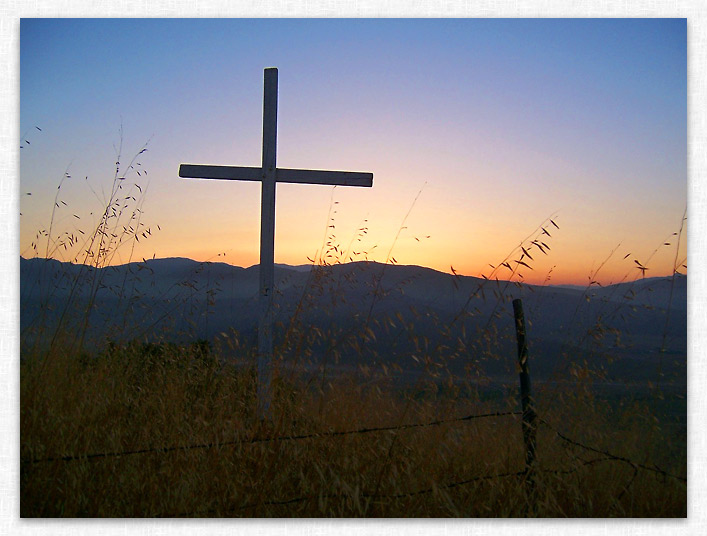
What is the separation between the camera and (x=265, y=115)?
3855 millimetres

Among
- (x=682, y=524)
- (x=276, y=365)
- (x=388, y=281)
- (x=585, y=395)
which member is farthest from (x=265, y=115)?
(x=682, y=524)

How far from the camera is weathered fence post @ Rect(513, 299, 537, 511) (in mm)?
2842

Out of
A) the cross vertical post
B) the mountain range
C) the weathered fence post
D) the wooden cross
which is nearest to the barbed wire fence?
the weathered fence post

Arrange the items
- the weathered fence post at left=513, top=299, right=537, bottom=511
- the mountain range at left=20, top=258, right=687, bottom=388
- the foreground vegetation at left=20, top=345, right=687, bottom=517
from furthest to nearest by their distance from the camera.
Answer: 1. the mountain range at left=20, top=258, right=687, bottom=388
2. the foreground vegetation at left=20, top=345, right=687, bottom=517
3. the weathered fence post at left=513, top=299, right=537, bottom=511

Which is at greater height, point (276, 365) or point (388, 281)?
point (388, 281)

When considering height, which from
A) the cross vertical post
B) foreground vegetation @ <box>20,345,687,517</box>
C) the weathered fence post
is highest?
the cross vertical post

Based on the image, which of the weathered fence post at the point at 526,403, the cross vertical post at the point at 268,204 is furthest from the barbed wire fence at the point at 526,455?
the cross vertical post at the point at 268,204

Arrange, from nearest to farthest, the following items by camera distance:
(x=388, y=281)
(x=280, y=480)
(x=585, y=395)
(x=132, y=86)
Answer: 1. (x=280, y=480)
2. (x=585, y=395)
3. (x=388, y=281)
4. (x=132, y=86)

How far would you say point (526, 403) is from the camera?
285 centimetres

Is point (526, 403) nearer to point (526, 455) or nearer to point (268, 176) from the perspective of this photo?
point (526, 455)

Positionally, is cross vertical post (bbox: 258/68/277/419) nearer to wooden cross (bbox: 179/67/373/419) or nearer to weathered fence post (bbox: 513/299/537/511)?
wooden cross (bbox: 179/67/373/419)

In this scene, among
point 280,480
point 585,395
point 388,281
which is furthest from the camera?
point 388,281

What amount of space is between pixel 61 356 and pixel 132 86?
182cm
